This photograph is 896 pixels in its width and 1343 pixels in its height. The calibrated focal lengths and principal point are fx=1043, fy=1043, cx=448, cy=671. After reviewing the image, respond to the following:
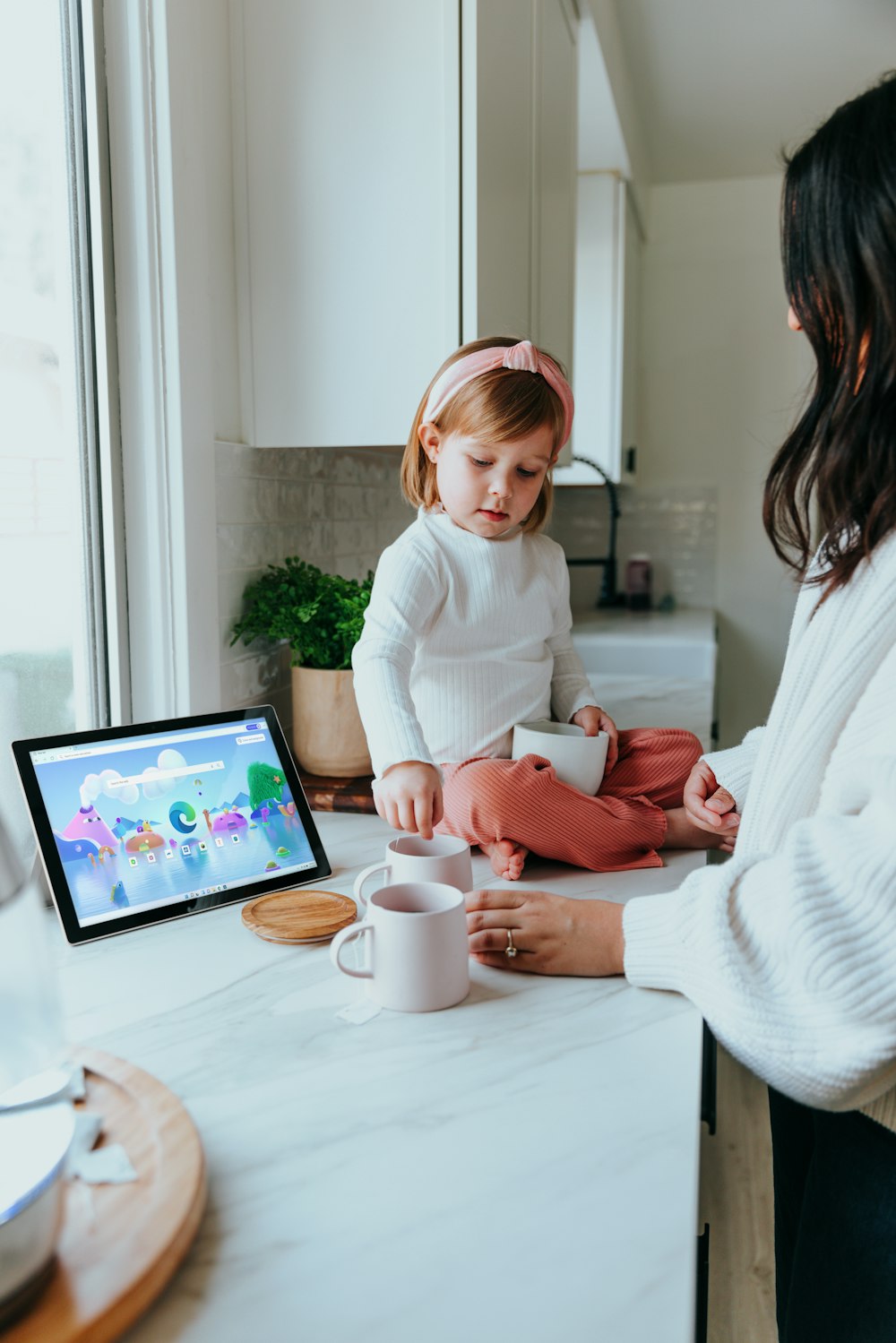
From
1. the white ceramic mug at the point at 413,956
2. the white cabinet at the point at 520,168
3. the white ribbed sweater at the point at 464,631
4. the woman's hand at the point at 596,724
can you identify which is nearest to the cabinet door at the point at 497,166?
the white cabinet at the point at 520,168

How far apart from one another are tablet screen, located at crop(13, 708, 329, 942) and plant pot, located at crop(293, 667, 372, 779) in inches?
11.4

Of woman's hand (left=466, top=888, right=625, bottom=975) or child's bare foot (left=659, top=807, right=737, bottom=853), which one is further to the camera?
child's bare foot (left=659, top=807, right=737, bottom=853)

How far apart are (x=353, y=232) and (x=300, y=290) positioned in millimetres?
109

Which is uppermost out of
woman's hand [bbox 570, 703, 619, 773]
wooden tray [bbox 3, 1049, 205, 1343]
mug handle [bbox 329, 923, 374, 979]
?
woman's hand [bbox 570, 703, 619, 773]

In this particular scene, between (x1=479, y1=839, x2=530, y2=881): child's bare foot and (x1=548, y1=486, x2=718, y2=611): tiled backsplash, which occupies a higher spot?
(x1=548, y1=486, x2=718, y2=611): tiled backsplash

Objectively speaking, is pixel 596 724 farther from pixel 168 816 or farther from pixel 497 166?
pixel 497 166

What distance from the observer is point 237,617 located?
1.48m

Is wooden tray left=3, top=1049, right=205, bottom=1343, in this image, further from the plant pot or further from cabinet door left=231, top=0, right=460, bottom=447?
cabinet door left=231, top=0, right=460, bottom=447

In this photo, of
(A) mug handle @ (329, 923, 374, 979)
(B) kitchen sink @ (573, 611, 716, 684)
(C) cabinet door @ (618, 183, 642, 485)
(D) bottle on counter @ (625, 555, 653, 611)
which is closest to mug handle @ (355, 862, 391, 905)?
(A) mug handle @ (329, 923, 374, 979)

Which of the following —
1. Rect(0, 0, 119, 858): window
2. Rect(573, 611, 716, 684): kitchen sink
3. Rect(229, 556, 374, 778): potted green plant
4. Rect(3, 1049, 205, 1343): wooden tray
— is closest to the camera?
Rect(3, 1049, 205, 1343): wooden tray

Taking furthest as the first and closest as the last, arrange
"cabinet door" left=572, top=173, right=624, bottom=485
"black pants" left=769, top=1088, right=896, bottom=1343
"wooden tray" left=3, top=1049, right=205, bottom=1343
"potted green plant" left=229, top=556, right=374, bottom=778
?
"cabinet door" left=572, top=173, right=624, bottom=485 → "potted green plant" left=229, top=556, right=374, bottom=778 → "black pants" left=769, top=1088, right=896, bottom=1343 → "wooden tray" left=3, top=1049, right=205, bottom=1343

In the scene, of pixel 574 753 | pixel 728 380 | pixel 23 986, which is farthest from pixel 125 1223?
pixel 728 380

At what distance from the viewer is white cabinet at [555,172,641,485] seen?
315cm

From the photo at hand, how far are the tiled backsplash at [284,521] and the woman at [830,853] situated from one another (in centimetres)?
75
